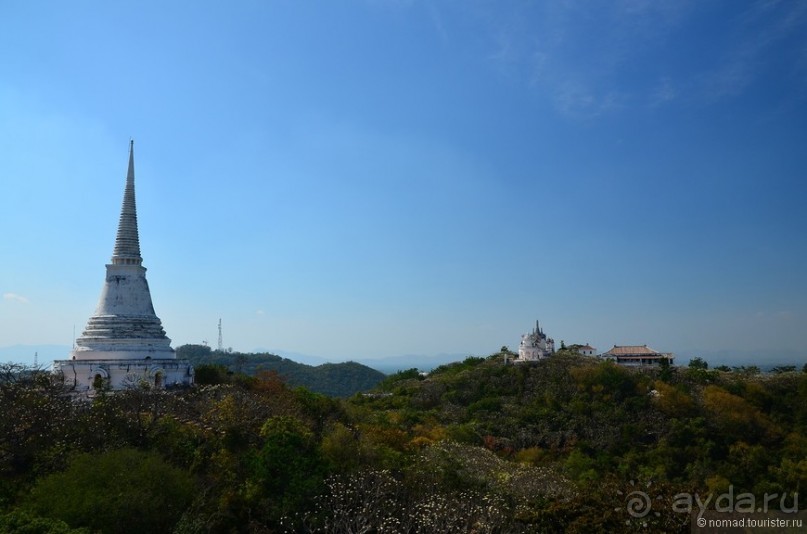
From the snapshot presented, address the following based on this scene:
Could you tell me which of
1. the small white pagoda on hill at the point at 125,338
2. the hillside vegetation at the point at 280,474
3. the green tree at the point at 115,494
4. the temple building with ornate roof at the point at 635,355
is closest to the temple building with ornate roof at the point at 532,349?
the temple building with ornate roof at the point at 635,355

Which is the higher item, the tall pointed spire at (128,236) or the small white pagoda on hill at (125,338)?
the tall pointed spire at (128,236)

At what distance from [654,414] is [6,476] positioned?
141 feet

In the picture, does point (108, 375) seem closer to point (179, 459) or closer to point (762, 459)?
point (179, 459)

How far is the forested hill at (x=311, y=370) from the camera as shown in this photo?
108625 mm

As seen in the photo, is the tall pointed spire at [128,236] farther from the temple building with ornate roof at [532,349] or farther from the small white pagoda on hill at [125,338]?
the temple building with ornate roof at [532,349]

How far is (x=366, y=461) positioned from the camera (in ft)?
74.3

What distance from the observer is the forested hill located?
356 ft

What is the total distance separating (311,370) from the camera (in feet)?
395

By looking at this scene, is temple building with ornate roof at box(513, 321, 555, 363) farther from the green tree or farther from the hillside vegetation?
the green tree

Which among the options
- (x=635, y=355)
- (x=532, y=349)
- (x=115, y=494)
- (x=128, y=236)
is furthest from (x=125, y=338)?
(x=635, y=355)

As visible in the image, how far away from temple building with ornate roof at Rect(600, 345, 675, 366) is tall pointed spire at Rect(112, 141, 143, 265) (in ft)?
170

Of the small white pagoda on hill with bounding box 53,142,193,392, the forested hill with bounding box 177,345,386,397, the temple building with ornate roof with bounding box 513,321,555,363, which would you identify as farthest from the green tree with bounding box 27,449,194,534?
the forested hill with bounding box 177,345,386,397

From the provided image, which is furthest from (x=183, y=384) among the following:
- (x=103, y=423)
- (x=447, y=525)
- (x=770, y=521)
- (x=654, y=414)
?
(x=654, y=414)

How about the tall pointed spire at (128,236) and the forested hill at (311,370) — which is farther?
the forested hill at (311,370)
